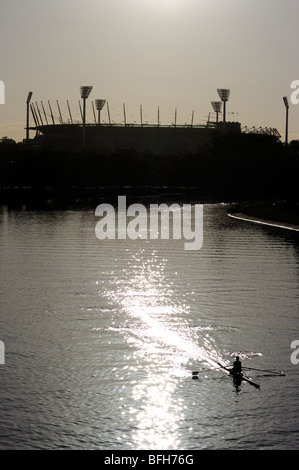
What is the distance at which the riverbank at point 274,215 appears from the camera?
10656 cm

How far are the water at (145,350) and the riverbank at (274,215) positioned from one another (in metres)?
38.1

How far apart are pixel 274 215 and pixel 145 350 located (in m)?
83.3

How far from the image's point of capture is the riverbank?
10656 centimetres

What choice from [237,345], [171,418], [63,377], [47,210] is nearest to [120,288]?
[237,345]
